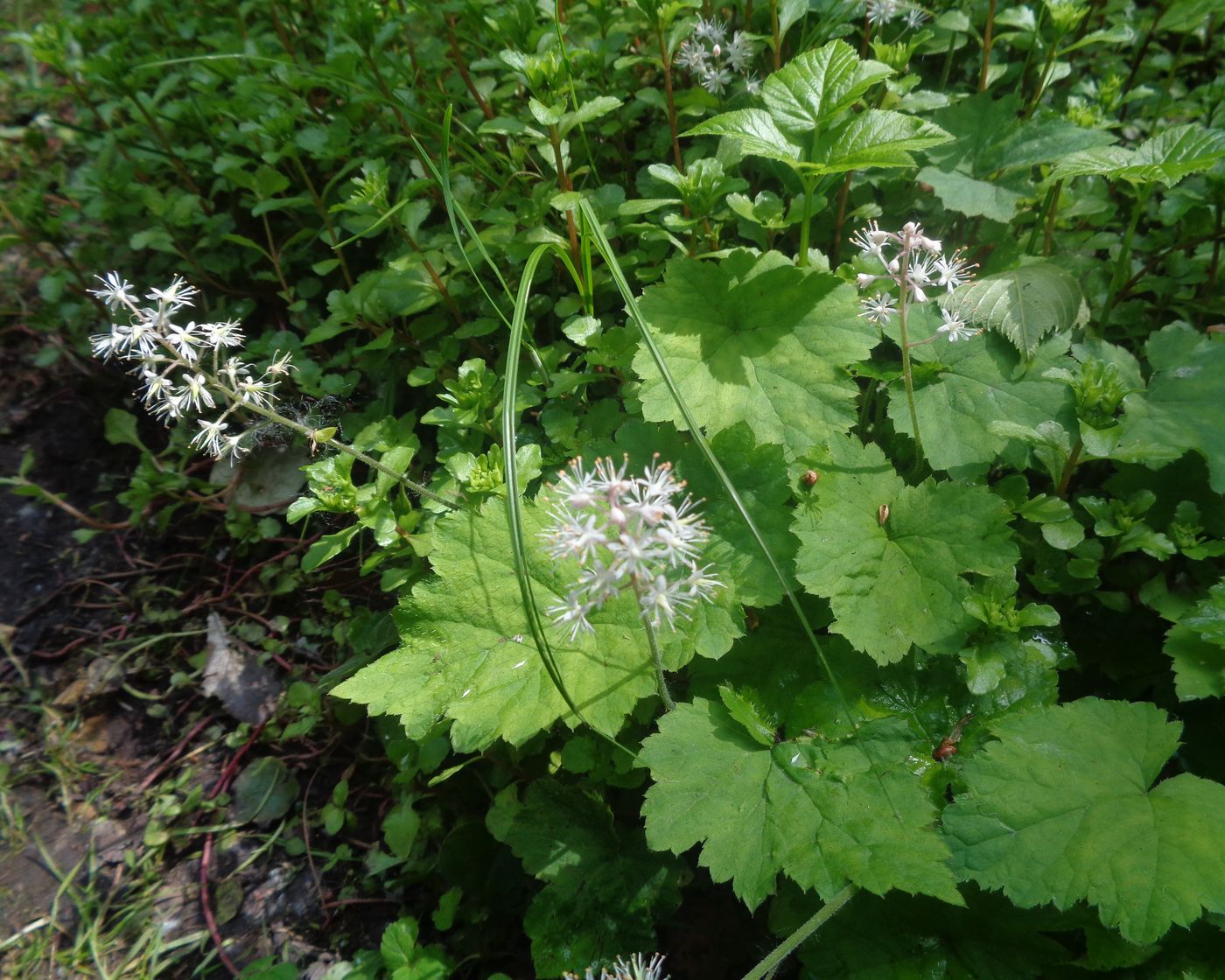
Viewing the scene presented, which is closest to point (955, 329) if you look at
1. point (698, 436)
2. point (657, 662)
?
point (698, 436)

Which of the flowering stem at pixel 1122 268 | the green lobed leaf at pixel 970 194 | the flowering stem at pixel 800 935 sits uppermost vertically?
the green lobed leaf at pixel 970 194

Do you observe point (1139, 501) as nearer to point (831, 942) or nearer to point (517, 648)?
point (831, 942)

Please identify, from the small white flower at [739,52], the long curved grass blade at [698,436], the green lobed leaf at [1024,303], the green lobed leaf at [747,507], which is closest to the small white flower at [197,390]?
the long curved grass blade at [698,436]

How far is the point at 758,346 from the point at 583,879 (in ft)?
5.02

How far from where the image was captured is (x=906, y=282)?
188 cm

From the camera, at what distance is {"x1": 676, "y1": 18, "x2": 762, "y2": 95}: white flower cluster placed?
268 centimetres

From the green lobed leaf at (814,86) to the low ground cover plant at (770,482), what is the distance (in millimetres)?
12

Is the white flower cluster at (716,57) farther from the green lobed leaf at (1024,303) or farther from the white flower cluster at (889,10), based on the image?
the green lobed leaf at (1024,303)

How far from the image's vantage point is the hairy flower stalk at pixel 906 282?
1822 millimetres

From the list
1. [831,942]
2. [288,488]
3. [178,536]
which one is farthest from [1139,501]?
[178,536]

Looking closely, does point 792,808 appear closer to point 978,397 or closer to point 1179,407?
point 978,397

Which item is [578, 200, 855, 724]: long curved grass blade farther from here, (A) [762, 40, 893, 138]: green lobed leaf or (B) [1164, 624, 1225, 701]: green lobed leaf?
(B) [1164, 624, 1225, 701]: green lobed leaf

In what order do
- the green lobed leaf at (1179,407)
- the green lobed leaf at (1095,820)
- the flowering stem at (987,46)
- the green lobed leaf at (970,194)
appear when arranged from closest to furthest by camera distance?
the green lobed leaf at (1095,820)
the green lobed leaf at (1179,407)
the green lobed leaf at (970,194)
the flowering stem at (987,46)

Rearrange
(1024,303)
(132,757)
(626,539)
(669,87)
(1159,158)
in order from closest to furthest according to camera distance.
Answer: (626,539), (1159,158), (1024,303), (669,87), (132,757)
